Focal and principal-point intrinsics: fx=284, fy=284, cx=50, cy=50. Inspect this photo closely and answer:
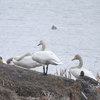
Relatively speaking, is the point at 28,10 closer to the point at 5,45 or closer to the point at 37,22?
the point at 37,22

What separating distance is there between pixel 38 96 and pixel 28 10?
975 inches

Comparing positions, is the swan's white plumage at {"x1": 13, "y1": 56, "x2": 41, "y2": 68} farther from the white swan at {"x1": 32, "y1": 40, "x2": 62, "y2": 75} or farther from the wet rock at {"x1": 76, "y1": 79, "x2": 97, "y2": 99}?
the wet rock at {"x1": 76, "y1": 79, "x2": 97, "y2": 99}

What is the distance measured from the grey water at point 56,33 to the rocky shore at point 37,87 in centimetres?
424

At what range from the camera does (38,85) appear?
5891 mm

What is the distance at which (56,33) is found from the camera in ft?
63.7

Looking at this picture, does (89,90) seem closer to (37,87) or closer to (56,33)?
(37,87)

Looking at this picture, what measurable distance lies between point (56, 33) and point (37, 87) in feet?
45.2

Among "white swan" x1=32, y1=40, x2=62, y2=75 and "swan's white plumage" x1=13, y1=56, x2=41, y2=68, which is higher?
"white swan" x1=32, y1=40, x2=62, y2=75

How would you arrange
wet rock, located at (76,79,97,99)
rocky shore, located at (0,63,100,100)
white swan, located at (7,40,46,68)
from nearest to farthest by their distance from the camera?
rocky shore, located at (0,63,100,100) < wet rock, located at (76,79,97,99) < white swan, located at (7,40,46,68)

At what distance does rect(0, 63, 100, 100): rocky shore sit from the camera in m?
5.57

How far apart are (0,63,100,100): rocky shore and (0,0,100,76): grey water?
4.24 metres

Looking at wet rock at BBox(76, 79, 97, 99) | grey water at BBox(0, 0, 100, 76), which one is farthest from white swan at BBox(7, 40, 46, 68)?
wet rock at BBox(76, 79, 97, 99)

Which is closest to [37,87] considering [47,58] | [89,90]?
[47,58]

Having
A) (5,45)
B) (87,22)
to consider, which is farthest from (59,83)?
(87,22)
